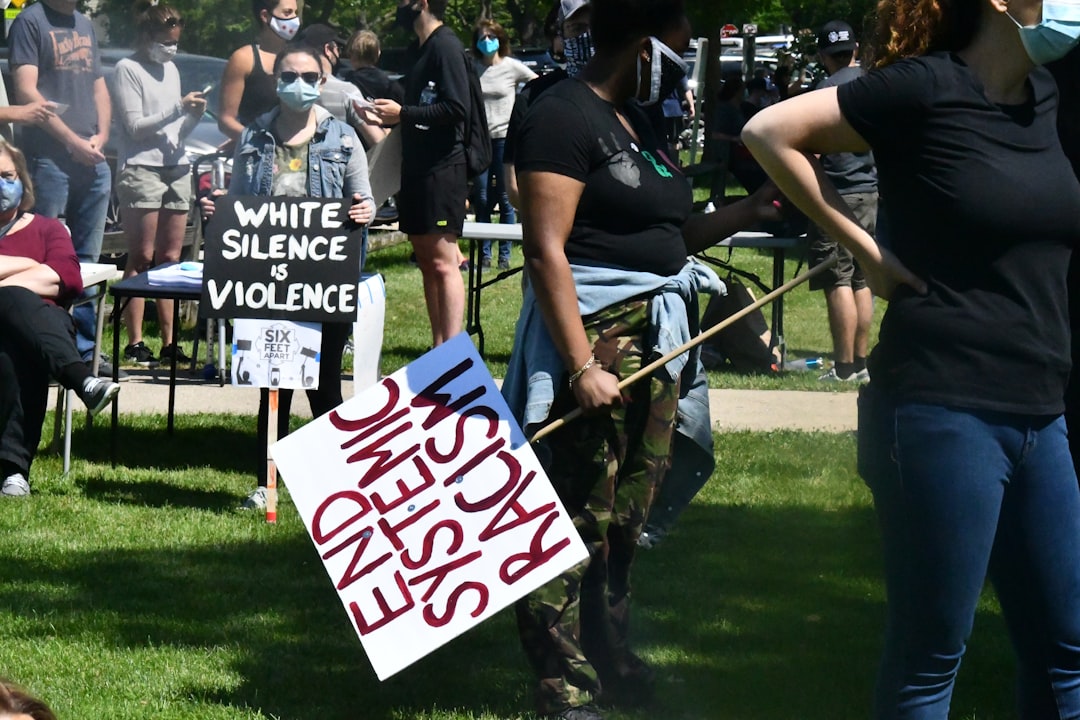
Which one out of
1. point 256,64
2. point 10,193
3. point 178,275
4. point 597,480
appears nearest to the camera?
point 597,480

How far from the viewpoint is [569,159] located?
12.4 feet

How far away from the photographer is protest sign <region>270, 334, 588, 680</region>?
3.71 m

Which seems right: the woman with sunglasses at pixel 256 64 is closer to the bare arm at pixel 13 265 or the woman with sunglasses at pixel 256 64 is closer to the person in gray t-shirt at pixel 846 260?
the bare arm at pixel 13 265

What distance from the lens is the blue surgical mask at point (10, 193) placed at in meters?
7.04

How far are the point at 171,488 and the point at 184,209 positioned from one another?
3094 mm

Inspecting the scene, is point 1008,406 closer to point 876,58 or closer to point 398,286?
point 876,58

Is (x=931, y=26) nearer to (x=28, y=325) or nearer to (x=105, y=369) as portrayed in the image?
(x=28, y=325)

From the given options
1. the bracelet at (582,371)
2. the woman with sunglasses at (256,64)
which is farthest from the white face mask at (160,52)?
the bracelet at (582,371)

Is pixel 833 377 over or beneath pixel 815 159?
beneath

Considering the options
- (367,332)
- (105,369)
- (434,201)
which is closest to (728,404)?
(434,201)

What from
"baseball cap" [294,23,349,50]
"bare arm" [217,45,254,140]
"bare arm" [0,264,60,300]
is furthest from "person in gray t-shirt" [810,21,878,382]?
"bare arm" [0,264,60,300]

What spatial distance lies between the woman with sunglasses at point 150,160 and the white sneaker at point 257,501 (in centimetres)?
310

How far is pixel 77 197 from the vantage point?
9234 millimetres

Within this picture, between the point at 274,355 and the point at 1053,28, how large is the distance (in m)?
4.17
